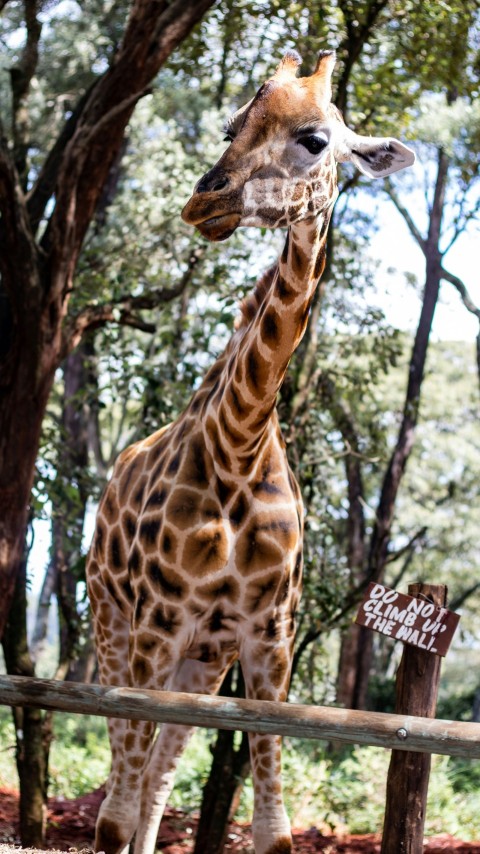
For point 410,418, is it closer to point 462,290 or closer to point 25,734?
point 462,290

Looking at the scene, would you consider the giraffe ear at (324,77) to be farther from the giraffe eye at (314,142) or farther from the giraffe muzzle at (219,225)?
the giraffe muzzle at (219,225)

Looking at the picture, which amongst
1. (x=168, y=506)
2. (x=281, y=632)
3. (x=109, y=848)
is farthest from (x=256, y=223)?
(x=109, y=848)

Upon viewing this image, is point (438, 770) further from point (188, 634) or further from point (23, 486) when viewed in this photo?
point (188, 634)

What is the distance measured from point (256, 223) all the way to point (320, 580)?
4640 millimetres

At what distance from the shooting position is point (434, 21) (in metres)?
7.73

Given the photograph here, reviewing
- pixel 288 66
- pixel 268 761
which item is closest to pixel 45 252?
pixel 288 66

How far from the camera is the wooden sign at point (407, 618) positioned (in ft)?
13.7

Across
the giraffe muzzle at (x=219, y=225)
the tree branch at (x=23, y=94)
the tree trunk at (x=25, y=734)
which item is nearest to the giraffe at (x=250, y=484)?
the giraffe muzzle at (x=219, y=225)

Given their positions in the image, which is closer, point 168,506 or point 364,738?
point 364,738

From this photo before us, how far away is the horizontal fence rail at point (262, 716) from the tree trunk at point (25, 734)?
121 inches

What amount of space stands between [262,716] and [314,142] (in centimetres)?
212

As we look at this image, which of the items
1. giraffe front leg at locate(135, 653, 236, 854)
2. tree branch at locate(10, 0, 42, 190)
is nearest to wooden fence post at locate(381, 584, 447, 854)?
giraffe front leg at locate(135, 653, 236, 854)

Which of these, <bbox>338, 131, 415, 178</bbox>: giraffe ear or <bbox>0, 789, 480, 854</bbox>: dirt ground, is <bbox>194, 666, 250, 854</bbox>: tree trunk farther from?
<bbox>338, 131, 415, 178</bbox>: giraffe ear

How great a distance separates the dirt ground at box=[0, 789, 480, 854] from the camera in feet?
24.4
